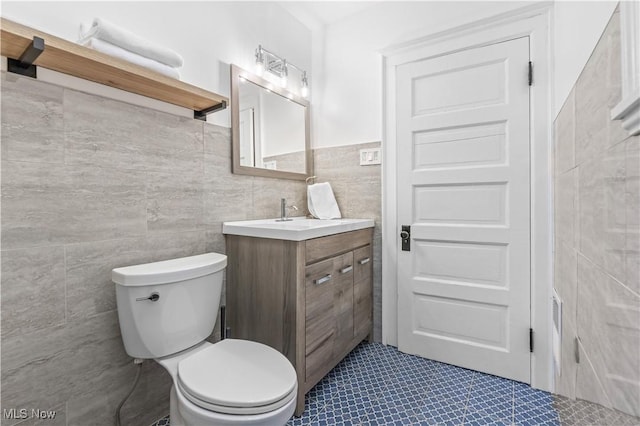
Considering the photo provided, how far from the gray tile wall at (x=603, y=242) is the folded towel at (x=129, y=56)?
1.43 m

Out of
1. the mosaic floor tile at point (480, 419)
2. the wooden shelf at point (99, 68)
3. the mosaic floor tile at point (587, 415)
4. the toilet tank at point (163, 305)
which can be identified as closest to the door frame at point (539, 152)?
the mosaic floor tile at point (587, 415)

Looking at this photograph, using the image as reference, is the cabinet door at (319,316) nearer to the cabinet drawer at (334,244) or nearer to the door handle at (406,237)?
the cabinet drawer at (334,244)

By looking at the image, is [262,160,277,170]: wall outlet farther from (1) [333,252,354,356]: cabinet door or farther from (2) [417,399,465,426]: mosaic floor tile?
(2) [417,399,465,426]: mosaic floor tile

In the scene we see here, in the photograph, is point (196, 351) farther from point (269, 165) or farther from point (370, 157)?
point (370, 157)

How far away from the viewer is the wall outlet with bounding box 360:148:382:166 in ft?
7.28

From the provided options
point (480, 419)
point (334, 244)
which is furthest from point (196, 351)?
point (480, 419)

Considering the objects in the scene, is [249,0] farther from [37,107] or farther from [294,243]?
[294,243]

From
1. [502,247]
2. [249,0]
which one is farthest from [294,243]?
[249,0]

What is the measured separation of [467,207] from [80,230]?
196cm

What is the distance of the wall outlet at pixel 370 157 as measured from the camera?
87.4 inches

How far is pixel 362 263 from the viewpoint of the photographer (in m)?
2.08

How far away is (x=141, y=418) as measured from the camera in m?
1.44

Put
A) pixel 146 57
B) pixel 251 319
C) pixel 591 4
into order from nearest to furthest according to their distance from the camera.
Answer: pixel 591 4 < pixel 146 57 < pixel 251 319

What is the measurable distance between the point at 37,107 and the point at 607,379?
186cm
